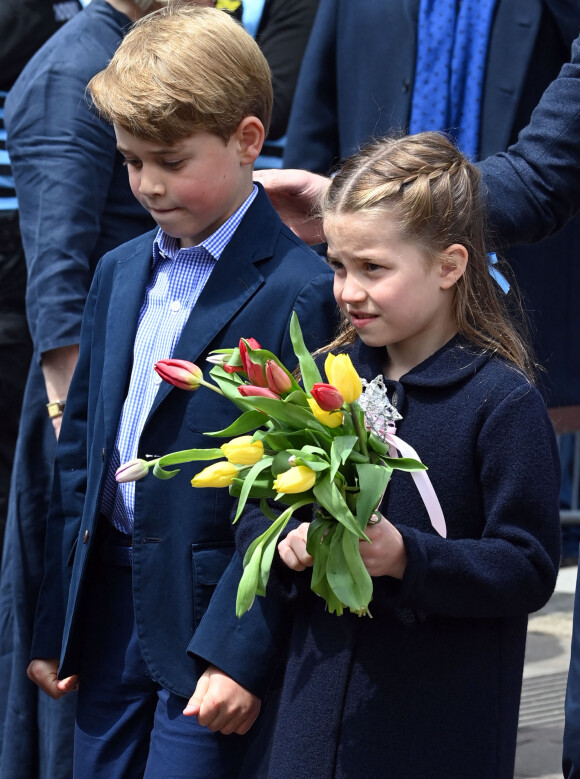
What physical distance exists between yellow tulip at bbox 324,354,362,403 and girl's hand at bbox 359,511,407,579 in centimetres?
18

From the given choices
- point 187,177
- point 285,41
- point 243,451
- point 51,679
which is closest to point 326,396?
point 243,451

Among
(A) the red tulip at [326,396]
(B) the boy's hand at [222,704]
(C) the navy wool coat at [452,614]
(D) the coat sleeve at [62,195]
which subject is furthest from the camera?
(D) the coat sleeve at [62,195]

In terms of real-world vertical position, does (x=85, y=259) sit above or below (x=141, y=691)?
above

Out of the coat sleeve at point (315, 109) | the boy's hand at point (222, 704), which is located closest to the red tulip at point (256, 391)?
the boy's hand at point (222, 704)

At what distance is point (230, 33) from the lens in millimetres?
2395

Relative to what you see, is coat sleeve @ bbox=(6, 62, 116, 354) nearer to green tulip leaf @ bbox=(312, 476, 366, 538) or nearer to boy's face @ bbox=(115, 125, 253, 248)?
boy's face @ bbox=(115, 125, 253, 248)

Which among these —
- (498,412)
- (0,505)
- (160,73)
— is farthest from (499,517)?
(0,505)

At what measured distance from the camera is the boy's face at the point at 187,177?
91.3 inches

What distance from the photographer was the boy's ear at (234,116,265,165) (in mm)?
2387

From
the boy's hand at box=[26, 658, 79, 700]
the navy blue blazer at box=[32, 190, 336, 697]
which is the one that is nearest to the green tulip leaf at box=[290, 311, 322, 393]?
the navy blue blazer at box=[32, 190, 336, 697]

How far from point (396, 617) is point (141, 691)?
687mm

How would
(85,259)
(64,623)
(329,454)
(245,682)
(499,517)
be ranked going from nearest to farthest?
(329,454)
(499,517)
(245,682)
(64,623)
(85,259)

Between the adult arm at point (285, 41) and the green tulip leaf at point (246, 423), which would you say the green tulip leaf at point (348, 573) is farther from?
the adult arm at point (285, 41)

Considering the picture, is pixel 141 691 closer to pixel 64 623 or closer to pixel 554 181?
pixel 64 623
